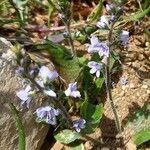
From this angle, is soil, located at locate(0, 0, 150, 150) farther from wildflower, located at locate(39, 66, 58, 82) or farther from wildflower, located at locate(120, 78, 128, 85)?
wildflower, located at locate(39, 66, 58, 82)

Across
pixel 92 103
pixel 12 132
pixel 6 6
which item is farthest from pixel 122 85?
pixel 6 6

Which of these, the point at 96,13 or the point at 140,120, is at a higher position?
the point at 96,13

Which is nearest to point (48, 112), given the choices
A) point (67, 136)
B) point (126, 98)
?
point (67, 136)

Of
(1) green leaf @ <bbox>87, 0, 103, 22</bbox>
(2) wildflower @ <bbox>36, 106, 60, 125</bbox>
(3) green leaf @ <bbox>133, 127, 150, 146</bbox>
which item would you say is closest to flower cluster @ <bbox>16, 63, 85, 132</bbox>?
(2) wildflower @ <bbox>36, 106, 60, 125</bbox>

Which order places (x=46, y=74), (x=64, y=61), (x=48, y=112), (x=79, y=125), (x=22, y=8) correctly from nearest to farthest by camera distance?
(x=46, y=74), (x=48, y=112), (x=79, y=125), (x=64, y=61), (x=22, y=8)

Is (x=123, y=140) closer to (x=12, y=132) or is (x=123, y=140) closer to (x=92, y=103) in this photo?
(x=92, y=103)

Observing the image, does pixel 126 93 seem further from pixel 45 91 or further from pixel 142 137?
pixel 45 91
